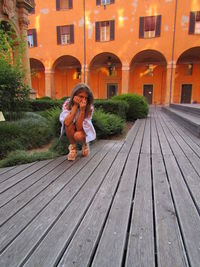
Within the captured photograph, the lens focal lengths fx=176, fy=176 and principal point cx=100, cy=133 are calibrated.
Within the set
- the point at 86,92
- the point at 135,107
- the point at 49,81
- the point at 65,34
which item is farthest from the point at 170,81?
the point at 86,92

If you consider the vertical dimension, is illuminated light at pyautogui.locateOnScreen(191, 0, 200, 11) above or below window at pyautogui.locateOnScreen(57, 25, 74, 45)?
above

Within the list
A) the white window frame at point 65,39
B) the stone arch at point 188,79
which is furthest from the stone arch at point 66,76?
the stone arch at point 188,79

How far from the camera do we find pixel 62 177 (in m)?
2.01

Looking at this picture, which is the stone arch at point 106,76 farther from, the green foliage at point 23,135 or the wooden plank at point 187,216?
the wooden plank at point 187,216

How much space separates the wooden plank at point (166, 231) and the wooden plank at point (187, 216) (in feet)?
0.13

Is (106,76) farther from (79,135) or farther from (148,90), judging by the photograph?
(79,135)

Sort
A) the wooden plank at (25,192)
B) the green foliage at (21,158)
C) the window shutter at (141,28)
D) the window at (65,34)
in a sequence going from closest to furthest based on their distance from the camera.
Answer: the wooden plank at (25,192) < the green foliage at (21,158) < the window shutter at (141,28) < the window at (65,34)

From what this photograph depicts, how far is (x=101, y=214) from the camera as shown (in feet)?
4.38

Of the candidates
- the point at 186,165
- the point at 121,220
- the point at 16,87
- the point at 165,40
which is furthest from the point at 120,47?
the point at 121,220

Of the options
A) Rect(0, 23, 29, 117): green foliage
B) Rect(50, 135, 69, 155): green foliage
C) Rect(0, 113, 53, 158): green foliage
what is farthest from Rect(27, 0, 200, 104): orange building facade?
Rect(50, 135, 69, 155): green foliage

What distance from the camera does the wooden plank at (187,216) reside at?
39.9 inches

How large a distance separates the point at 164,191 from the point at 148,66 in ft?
63.3

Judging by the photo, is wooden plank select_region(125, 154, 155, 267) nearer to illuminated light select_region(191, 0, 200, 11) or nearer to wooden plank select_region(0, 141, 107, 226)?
wooden plank select_region(0, 141, 107, 226)

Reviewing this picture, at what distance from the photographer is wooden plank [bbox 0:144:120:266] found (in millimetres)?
1011
